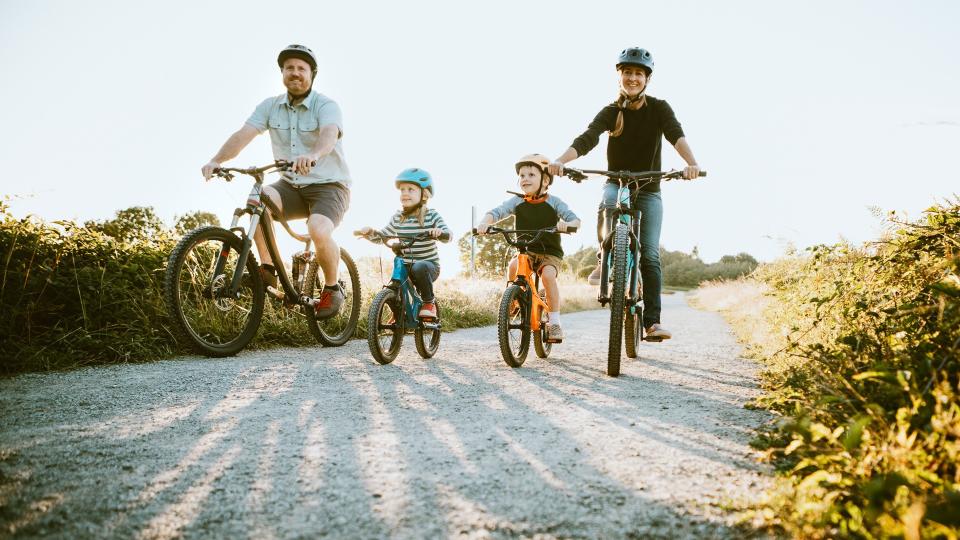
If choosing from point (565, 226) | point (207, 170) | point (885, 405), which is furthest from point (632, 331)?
point (207, 170)

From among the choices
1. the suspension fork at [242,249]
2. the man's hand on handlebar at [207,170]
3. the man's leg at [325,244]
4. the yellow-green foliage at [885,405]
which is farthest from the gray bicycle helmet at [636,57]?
the man's hand on handlebar at [207,170]

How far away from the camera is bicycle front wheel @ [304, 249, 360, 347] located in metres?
5.45

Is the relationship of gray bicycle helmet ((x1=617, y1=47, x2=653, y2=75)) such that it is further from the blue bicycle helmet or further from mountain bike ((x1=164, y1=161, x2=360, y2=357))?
mountain bike ((x1=164, y1=161, x2=360, y2=357))

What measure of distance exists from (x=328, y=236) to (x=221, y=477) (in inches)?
128

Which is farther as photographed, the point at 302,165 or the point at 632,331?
the point at 632,331

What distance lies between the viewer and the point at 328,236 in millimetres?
4988

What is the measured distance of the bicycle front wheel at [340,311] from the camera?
5.45 meters

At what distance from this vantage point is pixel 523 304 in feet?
15.7

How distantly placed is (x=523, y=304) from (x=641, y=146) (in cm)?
178

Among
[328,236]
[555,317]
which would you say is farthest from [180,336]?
[555,317]

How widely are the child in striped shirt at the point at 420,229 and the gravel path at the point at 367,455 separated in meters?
1.20

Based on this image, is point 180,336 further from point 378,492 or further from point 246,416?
point 378,492

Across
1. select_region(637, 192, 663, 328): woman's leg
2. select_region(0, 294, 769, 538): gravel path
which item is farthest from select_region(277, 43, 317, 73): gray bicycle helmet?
select_region(637, 192, 663, 328): woman's leg

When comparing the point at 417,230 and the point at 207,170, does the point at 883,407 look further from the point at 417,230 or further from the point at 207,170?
the point at 207,170
